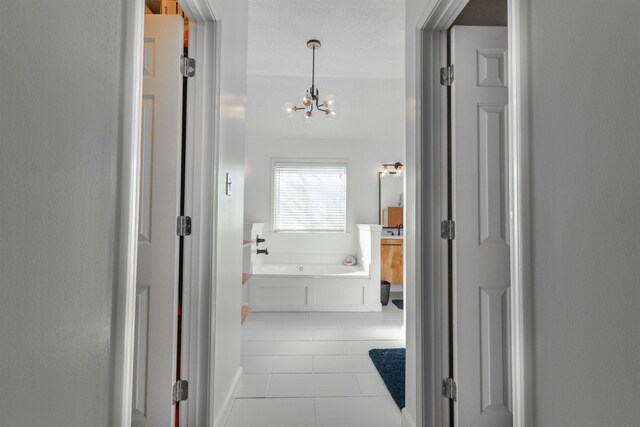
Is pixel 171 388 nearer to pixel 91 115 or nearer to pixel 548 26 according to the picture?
pixel 91 115

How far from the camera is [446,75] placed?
1.73 metres

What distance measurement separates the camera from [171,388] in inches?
62.5

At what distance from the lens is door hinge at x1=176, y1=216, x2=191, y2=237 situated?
163 cm

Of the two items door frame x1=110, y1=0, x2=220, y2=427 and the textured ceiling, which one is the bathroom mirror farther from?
door frame x1=110, y1=0, x2=220, y2=427

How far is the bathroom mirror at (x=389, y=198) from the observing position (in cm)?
546

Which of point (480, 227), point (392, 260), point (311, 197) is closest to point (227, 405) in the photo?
point (480, 227)

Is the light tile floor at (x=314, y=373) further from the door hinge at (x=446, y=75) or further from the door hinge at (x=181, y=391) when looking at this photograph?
the door hinge at (x=446, y=75)

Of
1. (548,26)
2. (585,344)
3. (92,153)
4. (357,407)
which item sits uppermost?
(548,26)

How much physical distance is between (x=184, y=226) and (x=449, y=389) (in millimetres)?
1437

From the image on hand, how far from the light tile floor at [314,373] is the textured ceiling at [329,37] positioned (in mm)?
2762

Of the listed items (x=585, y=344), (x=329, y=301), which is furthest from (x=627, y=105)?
(x=329, y=301)

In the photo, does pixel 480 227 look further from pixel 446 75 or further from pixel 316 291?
pixel 316 291

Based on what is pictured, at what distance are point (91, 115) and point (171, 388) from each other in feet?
4.26

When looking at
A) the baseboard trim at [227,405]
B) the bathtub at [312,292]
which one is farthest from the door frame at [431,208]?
the bathtub at [312,292]
